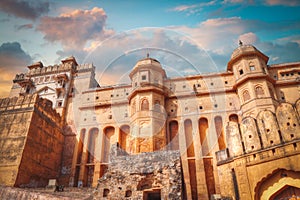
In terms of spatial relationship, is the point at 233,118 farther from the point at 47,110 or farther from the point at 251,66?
the point at 47,110

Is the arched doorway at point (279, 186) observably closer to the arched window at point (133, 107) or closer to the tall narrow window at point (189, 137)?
the tall narrow window at point (189, 137)

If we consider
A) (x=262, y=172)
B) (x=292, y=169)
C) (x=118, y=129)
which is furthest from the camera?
(x=118, y=129)

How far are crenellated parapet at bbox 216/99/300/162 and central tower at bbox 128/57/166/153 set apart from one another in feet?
26.7

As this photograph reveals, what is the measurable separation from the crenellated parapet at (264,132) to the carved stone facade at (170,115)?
0.07m

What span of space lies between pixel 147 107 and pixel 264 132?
12.8m

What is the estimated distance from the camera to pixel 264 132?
14711 mm

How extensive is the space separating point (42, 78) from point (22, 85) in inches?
116

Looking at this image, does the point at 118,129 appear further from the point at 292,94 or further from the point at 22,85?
the point at 292,94

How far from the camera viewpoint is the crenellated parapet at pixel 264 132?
543 inches

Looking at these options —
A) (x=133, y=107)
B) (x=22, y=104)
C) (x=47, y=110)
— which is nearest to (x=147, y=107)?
(x=133, y=107)

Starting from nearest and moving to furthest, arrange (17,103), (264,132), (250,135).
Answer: (264,132), (250,135), (17,103)

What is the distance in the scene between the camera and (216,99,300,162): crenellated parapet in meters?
13.8

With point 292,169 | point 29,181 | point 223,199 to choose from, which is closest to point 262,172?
point 292,169

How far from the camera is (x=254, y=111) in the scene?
22141 mm
